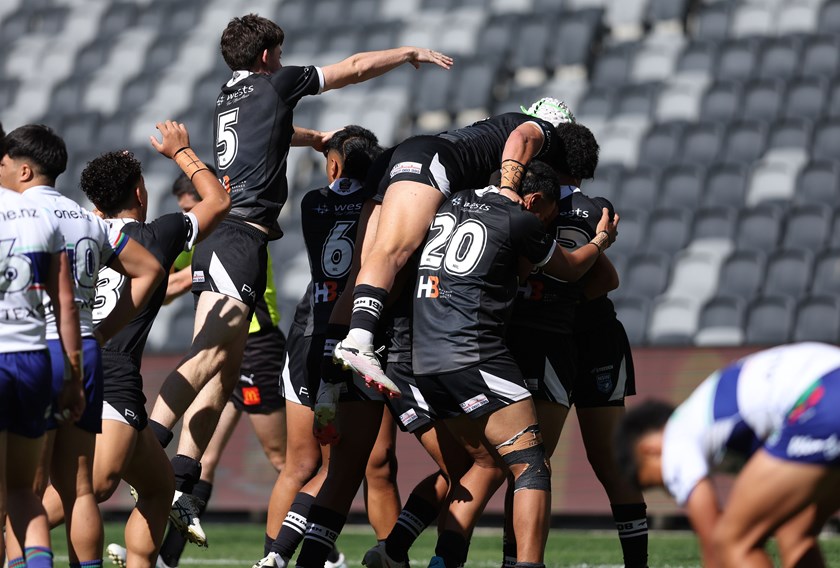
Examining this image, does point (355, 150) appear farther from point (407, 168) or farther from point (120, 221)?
point (120, 221)

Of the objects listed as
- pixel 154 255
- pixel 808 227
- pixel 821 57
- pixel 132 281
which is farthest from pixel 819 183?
pixel 132 281

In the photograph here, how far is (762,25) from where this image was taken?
55.6ft

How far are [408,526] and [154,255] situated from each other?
1.90 m

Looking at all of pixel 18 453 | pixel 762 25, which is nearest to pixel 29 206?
pixel 18 453

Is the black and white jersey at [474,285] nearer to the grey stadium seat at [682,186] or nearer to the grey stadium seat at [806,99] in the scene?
the grey stadium seat at [682,186]

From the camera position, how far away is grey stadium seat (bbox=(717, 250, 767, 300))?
1346 cm

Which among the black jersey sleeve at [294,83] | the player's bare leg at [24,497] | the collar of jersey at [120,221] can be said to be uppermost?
the black jersey sleeve at [294,83]

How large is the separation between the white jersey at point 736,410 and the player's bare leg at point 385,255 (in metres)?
1.91

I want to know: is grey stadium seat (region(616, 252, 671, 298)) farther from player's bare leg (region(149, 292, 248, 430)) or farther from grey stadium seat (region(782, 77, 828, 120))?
player's bare leg (region(149, 292, 248, 430))

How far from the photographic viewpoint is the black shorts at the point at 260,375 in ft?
28.7

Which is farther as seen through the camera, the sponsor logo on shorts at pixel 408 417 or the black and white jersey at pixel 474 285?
the sponsor logo on shorts at pixel 408 417

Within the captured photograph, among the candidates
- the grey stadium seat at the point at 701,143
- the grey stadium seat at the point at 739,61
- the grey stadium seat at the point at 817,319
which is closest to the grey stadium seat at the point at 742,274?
the grey stadium seat at the point at 817,319

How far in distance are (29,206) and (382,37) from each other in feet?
48.2

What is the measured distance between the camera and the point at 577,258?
19.9 feet
